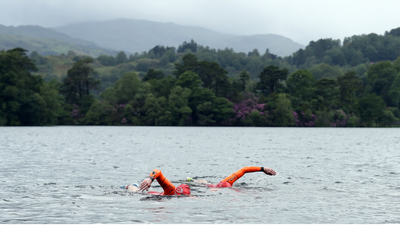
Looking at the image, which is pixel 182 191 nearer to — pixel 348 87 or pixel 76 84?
pixel 348 87

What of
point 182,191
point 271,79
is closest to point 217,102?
point 271,79

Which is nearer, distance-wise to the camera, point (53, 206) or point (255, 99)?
point (53, 206)

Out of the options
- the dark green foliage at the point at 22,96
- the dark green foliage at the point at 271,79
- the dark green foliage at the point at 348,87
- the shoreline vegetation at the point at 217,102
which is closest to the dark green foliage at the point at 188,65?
the shoreline vegetation at the point at 217,102

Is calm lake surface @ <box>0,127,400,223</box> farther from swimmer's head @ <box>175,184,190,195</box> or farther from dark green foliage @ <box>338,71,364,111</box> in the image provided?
dark green foliage @ <box>338,71,364,111</box>

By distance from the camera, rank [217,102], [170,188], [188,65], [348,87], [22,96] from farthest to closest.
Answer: [188,65], [348,87], [217,102], [22,96], [170,188]

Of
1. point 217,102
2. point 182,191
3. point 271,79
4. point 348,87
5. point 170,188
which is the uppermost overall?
point 271,79

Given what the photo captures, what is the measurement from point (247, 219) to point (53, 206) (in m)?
8.48

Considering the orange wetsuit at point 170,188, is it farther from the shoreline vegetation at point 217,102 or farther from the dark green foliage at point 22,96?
the shoreline vegetation at point 217,102

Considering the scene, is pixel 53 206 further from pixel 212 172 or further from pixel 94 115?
pixel 94 115

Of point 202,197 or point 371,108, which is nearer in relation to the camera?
point 202,197

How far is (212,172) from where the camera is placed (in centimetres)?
3362

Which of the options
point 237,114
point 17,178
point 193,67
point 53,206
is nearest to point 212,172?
point 17,178

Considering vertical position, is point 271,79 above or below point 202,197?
above

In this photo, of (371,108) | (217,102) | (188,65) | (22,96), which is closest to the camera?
(22,96)
